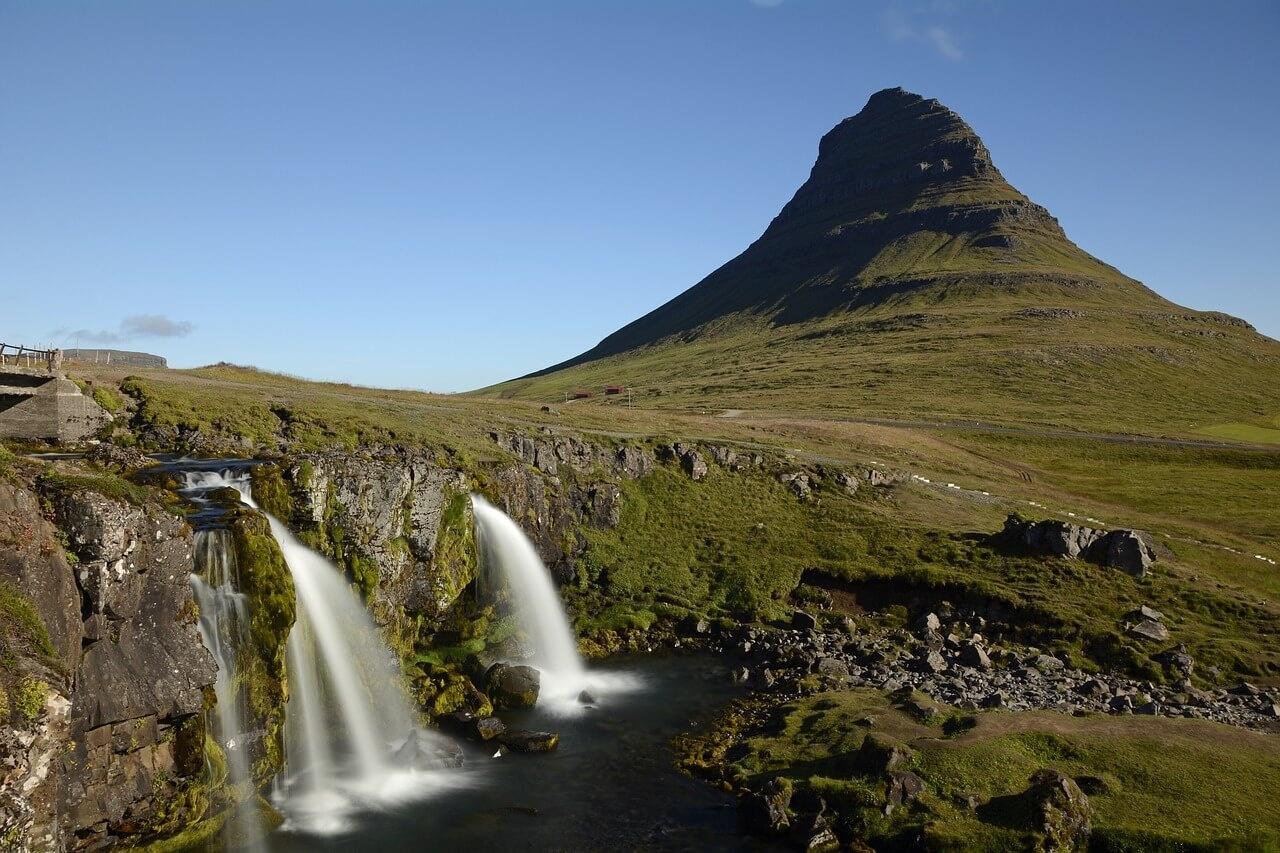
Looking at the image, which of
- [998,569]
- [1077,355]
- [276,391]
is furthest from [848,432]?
[1077,355]

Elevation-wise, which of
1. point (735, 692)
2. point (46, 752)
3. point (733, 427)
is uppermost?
point (733, 427)

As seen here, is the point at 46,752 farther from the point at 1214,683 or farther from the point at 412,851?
the point at 1214,683

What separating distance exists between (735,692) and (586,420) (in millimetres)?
40543

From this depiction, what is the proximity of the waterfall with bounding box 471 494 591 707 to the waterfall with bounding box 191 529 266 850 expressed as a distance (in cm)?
1639

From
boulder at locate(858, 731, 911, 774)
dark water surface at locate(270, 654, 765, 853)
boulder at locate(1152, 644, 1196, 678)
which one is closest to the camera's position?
dark water surface at locate(270, 654, 765, 853)

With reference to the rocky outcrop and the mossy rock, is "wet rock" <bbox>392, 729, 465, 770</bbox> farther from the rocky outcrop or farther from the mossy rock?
the rocky outcrop

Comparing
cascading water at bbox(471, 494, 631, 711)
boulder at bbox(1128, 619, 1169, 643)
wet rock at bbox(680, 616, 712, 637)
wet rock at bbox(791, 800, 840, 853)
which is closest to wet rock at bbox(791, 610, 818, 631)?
wet rock at bbox(680, 616, 712, 637)

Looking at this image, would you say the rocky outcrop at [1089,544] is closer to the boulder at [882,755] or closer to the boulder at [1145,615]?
the boulder at [1145,615]

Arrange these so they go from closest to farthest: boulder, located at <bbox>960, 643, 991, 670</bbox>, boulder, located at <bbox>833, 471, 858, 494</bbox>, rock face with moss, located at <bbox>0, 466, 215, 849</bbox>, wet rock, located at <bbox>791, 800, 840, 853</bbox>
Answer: rock face with moss, located at <bbox>0, 466, 215, 849</bbox>, wet rock, located at <bbox>791, 800, 840, 853</bbox>, boulder, located at <bbox>960, 643, 991, 670</bbox>, boulder, located at <bbox>833, 471, 858, 494</bbox>

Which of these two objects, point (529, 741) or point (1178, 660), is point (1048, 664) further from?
point (529, 741)

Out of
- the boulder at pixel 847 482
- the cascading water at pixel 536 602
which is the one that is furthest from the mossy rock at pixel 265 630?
the boulder at pixel 847 482

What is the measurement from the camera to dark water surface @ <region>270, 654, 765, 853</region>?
24.7 meters

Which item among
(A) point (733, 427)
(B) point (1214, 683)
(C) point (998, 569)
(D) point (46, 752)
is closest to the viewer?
(D) point (46, 752)

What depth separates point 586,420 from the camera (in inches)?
2936
